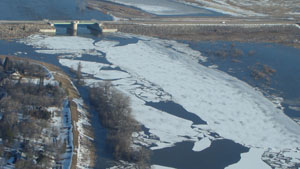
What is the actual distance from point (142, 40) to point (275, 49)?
8998mm

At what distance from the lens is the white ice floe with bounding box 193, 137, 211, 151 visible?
1712 cm

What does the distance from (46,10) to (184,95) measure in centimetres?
1900

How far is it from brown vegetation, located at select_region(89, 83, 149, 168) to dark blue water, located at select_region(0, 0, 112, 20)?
15.4 m

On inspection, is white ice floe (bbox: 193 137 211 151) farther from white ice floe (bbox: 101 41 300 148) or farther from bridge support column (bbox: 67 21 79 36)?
bridge support column (bbox: 67 21 79 36)

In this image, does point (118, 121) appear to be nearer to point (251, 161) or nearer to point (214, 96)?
point (251, 161)

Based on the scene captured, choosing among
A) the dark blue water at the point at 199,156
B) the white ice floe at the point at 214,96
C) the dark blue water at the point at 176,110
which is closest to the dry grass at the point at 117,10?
the white ice floe at the point at 214,96

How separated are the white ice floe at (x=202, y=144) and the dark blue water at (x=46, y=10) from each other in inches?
801

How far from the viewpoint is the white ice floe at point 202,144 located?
674 inches

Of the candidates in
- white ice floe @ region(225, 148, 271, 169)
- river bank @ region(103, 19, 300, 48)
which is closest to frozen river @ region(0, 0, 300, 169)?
white ice floe @ region(225, 148, 271, 169)

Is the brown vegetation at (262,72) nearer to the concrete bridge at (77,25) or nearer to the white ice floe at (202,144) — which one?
the white ice floe at (202,144)

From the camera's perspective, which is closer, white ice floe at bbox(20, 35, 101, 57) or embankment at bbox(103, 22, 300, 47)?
white ice floe at bbox(20, 35, 101, 57)

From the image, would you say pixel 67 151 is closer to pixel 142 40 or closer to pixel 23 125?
pixel 23 125

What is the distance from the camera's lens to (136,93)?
21.6 m

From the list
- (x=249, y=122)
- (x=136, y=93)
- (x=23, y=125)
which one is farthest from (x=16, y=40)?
(x=249, y=122)
